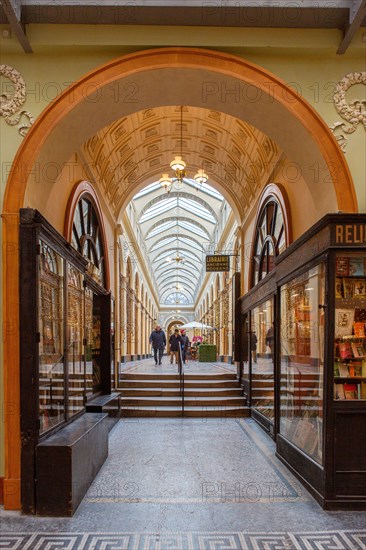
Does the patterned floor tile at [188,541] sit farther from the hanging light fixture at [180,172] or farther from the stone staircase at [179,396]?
the hanging light fixture at [180,172]

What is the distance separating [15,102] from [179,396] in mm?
7417

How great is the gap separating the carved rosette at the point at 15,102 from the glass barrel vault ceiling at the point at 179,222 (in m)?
8.09

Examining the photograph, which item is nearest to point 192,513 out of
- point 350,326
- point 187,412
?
point 350,326

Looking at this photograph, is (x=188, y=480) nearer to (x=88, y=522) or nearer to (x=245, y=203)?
(x=88, y=522)

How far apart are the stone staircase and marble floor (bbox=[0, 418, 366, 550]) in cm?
285

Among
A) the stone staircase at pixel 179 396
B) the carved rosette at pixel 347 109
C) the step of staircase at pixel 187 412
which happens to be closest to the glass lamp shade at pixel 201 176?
the stone staircase at pixel 179 396

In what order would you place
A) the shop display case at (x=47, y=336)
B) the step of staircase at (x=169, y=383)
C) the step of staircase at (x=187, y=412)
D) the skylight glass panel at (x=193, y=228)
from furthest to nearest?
the skylight glass panel at (x=193, y=228) → the step of staircase at (x=169, y=383) → the step of staircase at (x=187, y=412) → the shop display case at (x=47, y=336)

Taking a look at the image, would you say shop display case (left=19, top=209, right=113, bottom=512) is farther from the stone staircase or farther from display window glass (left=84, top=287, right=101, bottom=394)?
the stone staircase

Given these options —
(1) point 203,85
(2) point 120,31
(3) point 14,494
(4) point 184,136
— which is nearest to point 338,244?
(1) point 203,85

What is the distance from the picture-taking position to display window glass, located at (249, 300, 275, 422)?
24.5 ft

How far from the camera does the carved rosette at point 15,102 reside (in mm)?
4859

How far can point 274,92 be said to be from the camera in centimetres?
499

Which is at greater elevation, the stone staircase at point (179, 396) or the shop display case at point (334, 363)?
the shop display case at point (334, 363)

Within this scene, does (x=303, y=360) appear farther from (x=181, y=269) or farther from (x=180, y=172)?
(x=181, y=269)
